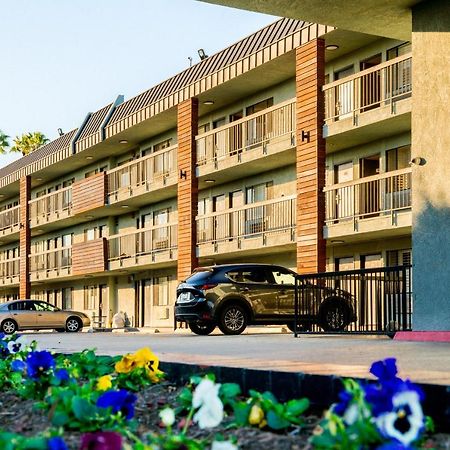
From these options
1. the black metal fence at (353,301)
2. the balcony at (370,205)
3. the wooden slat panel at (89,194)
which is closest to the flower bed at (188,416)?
the black metal fence at (353,301)

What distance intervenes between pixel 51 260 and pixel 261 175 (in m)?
21.5

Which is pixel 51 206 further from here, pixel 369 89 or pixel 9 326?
pixel 369 89

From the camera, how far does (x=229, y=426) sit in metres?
4.10

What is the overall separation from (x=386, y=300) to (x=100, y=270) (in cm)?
3081

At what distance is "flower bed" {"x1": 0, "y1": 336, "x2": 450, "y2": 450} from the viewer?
3.19 metres

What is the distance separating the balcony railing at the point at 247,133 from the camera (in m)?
30.8

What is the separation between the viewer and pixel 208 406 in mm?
3695

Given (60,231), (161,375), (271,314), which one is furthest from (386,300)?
(60,231)

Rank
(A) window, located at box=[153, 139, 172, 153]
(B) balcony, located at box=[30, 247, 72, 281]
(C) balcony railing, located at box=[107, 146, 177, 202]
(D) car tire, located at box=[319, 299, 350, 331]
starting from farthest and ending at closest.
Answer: (B) balcony, located at box=[30, 247, 72, 281] → (A) window, located at box=[153, 139, 172, 153] → (C) balcony railing, located at box=[107, 146, 177, 202] → (D) car tire, located at box=[319, 299, 350, 331]

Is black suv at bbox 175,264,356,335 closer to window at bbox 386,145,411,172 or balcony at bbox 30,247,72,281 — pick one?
window at bbox 386,145,411,172

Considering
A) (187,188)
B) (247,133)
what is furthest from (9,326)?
(247,133)

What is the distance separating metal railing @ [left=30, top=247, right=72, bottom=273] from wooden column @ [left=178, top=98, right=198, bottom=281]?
14.9 metres

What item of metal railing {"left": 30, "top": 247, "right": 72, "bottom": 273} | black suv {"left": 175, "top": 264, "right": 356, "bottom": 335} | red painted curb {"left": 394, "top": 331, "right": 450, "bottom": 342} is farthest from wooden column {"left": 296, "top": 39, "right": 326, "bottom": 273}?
metal railing {"left": 30, "top": 247, "right": 72, "bottom": 273}

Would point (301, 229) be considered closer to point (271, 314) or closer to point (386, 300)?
point (271, 314)
